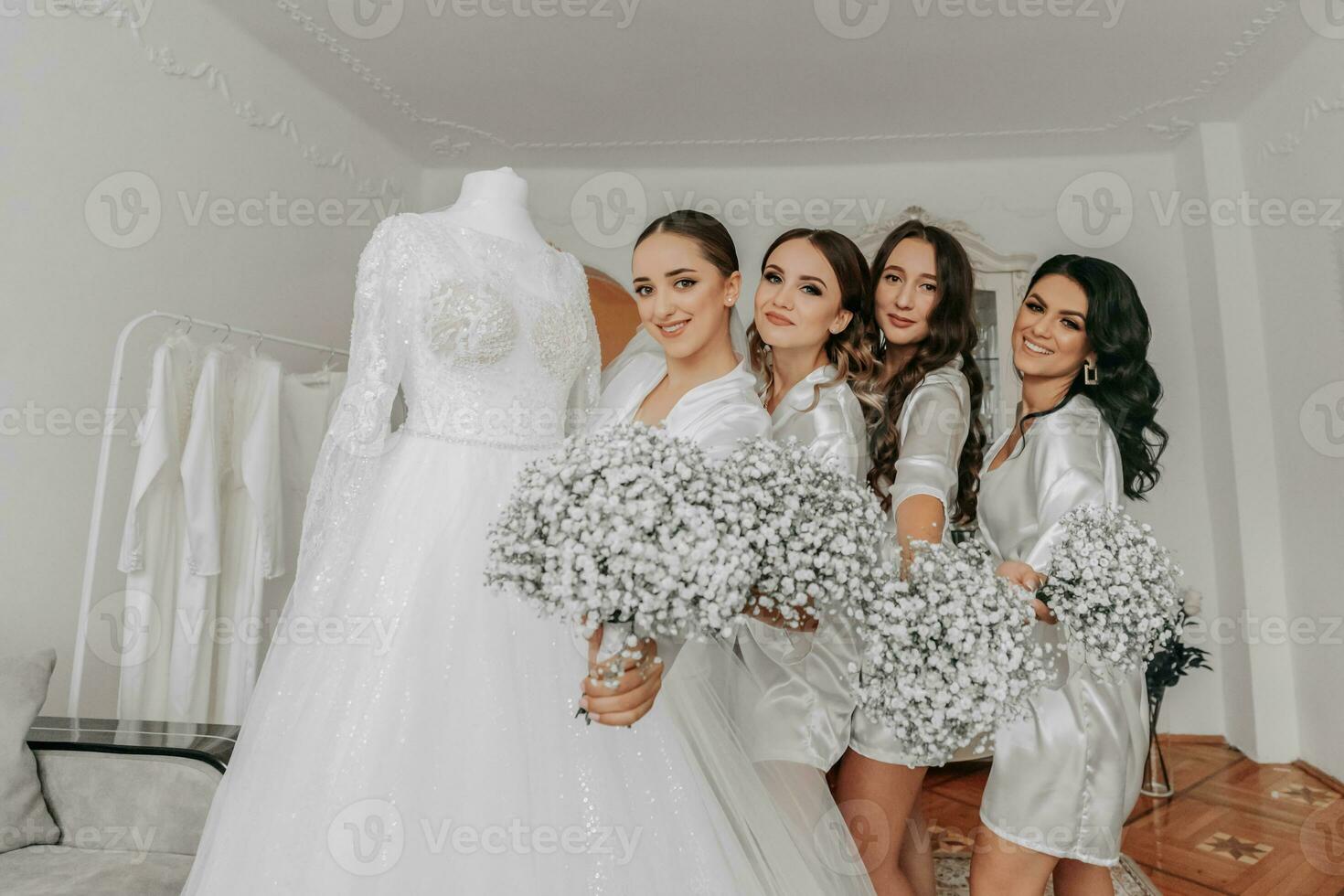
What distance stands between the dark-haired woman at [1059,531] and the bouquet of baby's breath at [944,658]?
9.5 inches

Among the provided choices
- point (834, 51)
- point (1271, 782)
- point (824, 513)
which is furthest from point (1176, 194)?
point (824, 513)

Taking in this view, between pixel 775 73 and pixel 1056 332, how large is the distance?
9.35 ft

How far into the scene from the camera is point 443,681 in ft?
4.95

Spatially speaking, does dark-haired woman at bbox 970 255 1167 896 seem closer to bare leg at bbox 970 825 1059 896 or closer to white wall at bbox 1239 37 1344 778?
bare leg at bbox 970 825 1059 896

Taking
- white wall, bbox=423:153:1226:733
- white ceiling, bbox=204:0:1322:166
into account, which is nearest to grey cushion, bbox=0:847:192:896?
white ceiling, bbox=204:0:1322:166

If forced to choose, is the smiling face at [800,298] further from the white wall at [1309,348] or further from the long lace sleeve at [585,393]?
the white wall at [1309,348]

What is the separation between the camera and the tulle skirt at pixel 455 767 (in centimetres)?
136

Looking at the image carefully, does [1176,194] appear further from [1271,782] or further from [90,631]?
[90,631]

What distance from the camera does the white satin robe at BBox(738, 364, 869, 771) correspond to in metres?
1.64

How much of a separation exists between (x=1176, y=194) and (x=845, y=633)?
4.49 meters

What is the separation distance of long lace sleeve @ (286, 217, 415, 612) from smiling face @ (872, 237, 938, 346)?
1.00 metres

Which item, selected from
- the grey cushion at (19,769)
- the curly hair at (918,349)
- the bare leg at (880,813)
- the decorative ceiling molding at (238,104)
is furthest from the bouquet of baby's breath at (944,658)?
the decorative ceiling molding at (238,104)

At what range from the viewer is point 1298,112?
3.91 metres

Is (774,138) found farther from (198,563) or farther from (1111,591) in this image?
(1111,591)
